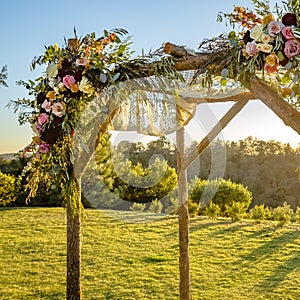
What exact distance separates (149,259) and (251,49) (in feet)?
14.7

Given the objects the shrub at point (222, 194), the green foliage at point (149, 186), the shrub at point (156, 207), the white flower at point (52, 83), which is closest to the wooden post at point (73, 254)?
the white flower at point (52, 83)

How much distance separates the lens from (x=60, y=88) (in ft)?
8.72

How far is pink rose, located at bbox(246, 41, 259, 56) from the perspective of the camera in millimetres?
2148

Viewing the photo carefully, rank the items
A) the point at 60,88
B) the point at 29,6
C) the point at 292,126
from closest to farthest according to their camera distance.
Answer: the point at 292,126 → the point at 60,88 → the point at 29,6

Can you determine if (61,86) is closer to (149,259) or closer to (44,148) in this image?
(44,148)

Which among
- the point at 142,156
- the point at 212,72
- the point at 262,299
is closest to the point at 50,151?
the point at 212,72

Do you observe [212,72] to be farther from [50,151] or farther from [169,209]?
[169,209]

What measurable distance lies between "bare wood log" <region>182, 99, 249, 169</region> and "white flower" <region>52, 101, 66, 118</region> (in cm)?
139

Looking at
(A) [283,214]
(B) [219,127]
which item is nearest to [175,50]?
(B) [219,127]

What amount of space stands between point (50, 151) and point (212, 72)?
108cm

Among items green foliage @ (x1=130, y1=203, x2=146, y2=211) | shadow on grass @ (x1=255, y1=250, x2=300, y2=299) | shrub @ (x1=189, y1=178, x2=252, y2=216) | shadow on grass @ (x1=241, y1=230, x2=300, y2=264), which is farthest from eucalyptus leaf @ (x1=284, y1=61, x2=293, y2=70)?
green foliage @ (x1=130, y1=203, x2=146, y2=211)

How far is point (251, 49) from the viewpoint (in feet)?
7.07

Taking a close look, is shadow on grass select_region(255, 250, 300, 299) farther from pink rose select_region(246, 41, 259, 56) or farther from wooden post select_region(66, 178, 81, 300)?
pink rose select_region(246, 41, 259, 56)

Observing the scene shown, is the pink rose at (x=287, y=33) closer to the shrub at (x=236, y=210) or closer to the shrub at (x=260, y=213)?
the shrub at (x=236, y=210)
